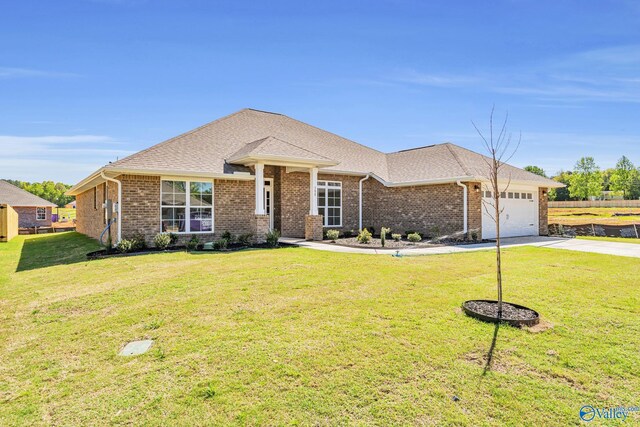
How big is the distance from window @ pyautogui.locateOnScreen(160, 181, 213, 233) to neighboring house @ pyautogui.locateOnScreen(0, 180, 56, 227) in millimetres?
30456

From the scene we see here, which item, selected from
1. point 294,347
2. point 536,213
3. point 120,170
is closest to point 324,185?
point 120,170

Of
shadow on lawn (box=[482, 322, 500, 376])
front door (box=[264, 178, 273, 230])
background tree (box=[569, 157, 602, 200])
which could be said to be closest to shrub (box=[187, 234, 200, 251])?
front door (box=[264, 178, 273, 230])

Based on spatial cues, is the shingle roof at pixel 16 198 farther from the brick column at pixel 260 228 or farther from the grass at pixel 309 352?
the grass at pixel 309 352

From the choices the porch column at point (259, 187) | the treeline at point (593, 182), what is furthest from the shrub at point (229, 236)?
the treeline at point (593, 182)

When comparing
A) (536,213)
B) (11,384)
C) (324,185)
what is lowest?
(11,384)

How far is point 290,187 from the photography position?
57.1ft

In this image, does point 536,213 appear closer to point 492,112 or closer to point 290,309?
point 492,112

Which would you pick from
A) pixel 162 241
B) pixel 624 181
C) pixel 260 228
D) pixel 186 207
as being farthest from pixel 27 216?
pixel 624 181

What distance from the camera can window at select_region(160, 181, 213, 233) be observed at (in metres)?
13.9

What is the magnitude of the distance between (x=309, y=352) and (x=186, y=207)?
1152cm

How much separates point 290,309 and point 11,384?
342cm

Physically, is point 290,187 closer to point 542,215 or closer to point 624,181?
point 542,215

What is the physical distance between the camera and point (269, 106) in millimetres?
22422

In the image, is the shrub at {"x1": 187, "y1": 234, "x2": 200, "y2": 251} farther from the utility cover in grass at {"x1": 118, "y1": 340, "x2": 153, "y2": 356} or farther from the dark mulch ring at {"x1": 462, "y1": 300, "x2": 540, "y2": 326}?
the dark mulch ring at {"x1": 462, "y1": 300, "x2": 540, "y2": 326}
